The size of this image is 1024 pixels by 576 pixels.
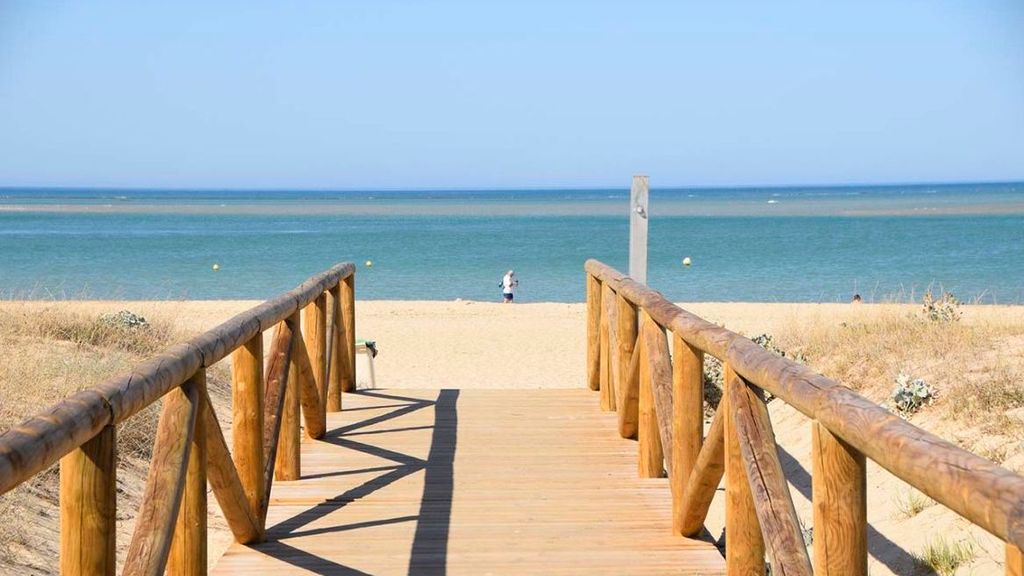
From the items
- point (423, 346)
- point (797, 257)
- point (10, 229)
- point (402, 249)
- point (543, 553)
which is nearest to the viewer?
point (543, 553)

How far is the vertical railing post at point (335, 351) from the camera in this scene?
802 cm

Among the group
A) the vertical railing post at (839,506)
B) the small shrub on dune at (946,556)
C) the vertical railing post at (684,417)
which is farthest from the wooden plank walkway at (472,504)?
the vertical railing post at (839,506)

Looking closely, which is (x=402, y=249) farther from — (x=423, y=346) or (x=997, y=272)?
(x=423, y=346)

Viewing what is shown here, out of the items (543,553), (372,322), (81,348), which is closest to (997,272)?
(372,322)

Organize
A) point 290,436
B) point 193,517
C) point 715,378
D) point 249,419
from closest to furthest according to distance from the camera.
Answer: point 193,517 < point 249,419 < point 290,436 < point 715,378

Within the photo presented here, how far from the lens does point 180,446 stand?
11.1 ft

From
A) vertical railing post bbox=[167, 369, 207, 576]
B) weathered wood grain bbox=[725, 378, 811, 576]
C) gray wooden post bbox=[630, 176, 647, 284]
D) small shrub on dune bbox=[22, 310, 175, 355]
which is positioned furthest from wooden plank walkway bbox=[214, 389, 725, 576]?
small shrub on dune bbox=[22, 310, 175, 355]

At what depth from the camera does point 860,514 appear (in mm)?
2814

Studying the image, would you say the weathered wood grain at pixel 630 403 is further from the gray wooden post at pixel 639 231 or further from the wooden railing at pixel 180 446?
the wooden railing at pixel 180 446

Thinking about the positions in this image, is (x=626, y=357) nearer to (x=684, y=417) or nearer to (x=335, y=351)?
(x=335, y=351)

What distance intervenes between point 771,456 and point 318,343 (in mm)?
4287

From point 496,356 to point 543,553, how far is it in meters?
12.0

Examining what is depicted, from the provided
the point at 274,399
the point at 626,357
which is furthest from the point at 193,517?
the point at 626,357

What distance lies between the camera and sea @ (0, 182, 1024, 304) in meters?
33.6
